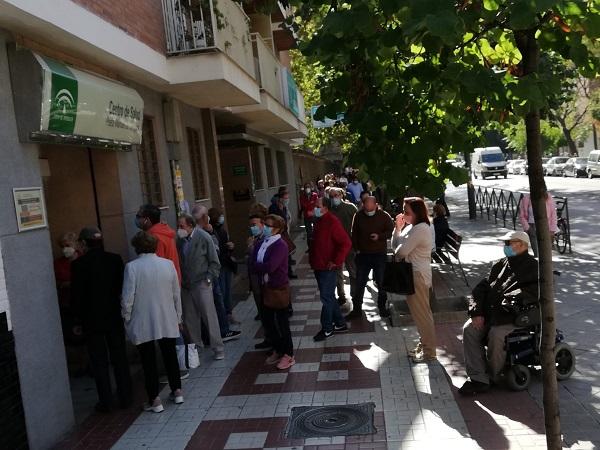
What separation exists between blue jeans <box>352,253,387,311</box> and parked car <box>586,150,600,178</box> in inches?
1374

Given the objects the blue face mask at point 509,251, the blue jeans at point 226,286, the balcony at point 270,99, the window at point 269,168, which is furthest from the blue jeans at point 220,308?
the window at point 269,168

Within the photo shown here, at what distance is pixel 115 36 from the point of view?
22.7 ft

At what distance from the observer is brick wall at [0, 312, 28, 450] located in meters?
4.62

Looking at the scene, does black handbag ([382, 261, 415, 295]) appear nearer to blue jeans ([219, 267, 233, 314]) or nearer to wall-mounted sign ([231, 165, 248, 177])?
blue jeans ([219, 267, 233, 314])

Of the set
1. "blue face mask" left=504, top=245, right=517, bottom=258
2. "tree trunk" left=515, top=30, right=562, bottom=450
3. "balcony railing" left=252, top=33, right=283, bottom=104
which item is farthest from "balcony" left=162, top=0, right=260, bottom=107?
"tree trunk" left=515, top=30, right=562, bottom=450

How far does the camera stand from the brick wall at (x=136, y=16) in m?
6.62

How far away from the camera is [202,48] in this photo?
8469 millimetres

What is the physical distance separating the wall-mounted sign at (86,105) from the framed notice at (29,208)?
55 centimetres

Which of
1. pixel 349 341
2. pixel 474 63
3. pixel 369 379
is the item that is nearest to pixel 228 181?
pixel 349 341

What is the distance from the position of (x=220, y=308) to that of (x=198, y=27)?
12.6ft

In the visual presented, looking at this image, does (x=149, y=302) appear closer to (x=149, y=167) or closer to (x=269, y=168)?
(x=149, y=167)

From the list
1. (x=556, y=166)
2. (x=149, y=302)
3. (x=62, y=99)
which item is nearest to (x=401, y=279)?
(x=149, y=302)

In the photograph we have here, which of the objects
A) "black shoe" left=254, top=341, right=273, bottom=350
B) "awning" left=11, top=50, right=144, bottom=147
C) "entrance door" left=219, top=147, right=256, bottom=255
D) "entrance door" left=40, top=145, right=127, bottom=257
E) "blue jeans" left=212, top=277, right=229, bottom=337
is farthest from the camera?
"entrance door" left=219, top=147, right=256, bottom=255

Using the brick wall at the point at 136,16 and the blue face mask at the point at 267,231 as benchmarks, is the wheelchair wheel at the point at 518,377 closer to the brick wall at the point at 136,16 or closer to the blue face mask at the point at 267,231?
the blue face mask at the point at 267,231
